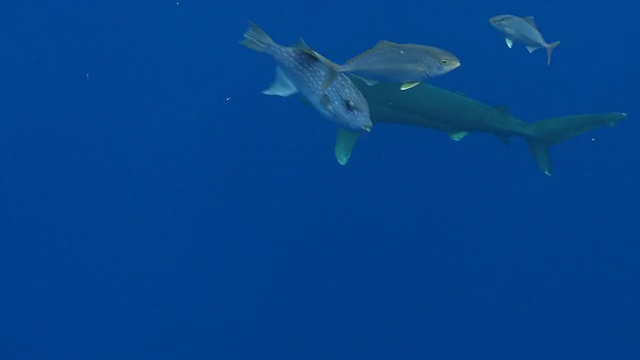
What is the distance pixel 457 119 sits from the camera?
3531mm

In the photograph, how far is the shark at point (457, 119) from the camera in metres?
3.51

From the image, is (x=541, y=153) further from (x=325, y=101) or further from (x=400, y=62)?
(x=325, y=101)

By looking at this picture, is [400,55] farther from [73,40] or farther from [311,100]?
[73,40]

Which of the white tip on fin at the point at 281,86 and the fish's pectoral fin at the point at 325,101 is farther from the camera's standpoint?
the white tip on fin at the point at 281,86

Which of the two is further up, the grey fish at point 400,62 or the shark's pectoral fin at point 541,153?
the grey fish at point 400,62

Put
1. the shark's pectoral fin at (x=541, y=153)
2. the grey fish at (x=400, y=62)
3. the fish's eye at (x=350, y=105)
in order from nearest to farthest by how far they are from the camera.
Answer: the fish's eye at (x=350, y=105), the grey fish at (x=400, y=62), the shark's pectoral fin at (x=541, y=153)

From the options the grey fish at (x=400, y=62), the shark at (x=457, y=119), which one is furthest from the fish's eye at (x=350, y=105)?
the shark at (x=457, y=119)

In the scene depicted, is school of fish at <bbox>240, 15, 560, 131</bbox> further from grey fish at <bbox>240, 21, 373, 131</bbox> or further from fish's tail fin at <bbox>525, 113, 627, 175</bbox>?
fish's tail fin at <bbox>525, 113, 627, 175</bbox>

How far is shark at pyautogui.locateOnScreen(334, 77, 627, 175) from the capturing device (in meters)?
3.51

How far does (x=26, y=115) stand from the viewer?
13.6ft

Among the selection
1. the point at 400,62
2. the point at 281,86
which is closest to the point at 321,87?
the point at 400,62

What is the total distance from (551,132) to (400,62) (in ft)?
4.58

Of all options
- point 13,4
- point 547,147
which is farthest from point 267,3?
point 547,147

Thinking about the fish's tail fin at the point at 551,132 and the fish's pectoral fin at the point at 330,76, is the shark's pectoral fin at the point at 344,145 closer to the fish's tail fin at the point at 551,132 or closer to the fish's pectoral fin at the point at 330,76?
the fish's tail fin at the point at 551,132
